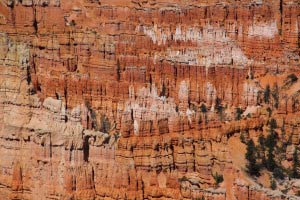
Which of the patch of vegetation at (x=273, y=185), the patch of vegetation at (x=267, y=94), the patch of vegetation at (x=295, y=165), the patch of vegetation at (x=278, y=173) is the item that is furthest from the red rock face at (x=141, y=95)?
the patch of vegetation at (x=278, y=173)

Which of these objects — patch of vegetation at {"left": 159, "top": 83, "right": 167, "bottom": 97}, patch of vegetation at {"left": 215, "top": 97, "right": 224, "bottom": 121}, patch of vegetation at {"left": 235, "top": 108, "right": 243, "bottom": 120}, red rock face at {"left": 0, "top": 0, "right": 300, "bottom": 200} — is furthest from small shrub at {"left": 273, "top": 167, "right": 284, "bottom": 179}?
patch of vegetation at {"left": 159, "top": 83, "right": 167, "bottom": 97}

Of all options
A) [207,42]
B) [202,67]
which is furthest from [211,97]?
[207,42]

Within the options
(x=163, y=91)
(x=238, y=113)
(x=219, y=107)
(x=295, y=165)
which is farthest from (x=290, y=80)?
(x=295, y=165)

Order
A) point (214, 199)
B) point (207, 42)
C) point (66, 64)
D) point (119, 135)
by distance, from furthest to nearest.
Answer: point (207, 42) < point (66, 64) < point (119, 135) < point (214, 199)

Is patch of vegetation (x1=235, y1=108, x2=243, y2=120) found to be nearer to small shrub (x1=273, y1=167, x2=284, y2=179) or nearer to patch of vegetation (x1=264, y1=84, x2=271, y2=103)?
patch of vegetation (x1=264, y1=84, x2=271, y2=103)

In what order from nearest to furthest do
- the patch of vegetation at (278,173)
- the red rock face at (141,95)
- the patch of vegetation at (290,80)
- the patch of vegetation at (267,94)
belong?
the red rock face at (141,95) → the patch of vegetation at (278,173) → the patch of vegetation at (267,94) → the patch of vegetation at (290,80)

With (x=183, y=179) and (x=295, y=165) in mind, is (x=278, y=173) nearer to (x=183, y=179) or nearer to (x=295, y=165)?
(x=295, y=165)

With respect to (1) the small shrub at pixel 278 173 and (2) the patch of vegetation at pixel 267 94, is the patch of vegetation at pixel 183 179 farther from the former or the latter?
(2) the patch of vegetation at pixel 267 94

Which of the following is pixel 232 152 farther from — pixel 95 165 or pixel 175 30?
pixel 175 30
